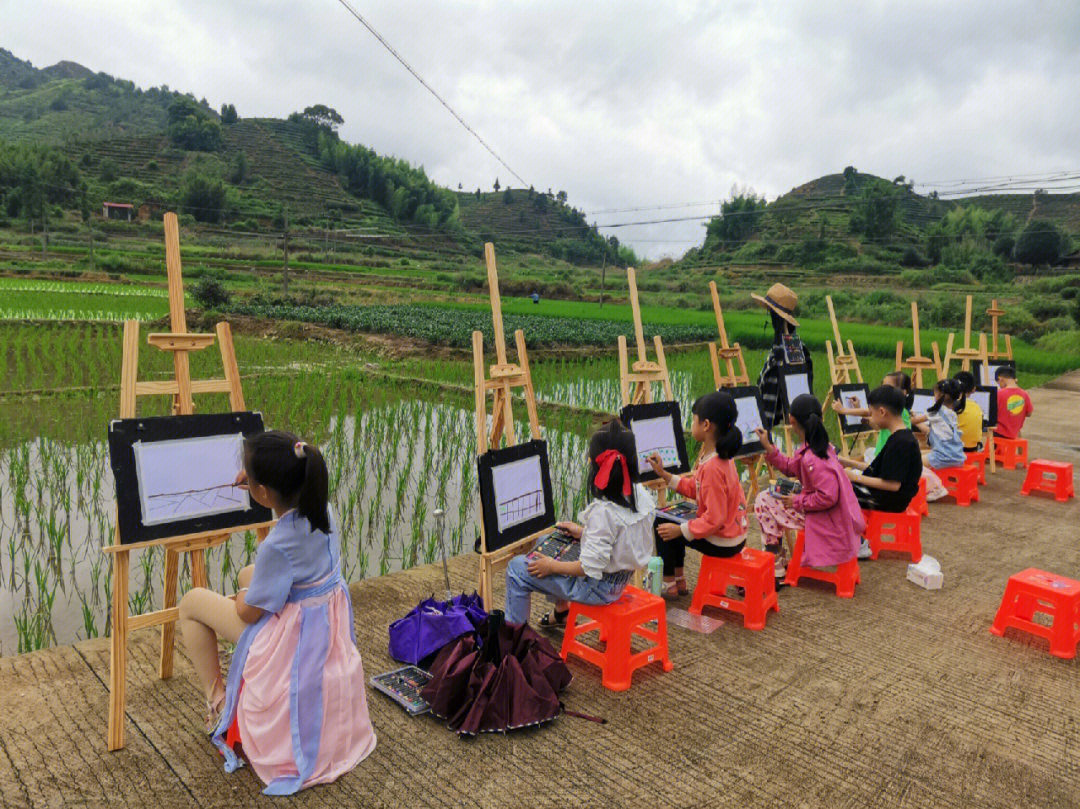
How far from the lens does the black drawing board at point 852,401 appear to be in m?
6.85

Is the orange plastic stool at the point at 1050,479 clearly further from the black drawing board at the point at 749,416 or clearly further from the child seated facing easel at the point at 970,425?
the black drawing board at the point at 749,416

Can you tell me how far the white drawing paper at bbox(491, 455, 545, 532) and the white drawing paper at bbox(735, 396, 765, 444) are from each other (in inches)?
86.6

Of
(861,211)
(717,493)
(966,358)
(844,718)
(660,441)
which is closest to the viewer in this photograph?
(844,718)

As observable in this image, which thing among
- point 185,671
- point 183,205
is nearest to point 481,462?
point 185,671

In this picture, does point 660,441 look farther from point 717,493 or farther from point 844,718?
point 844,718

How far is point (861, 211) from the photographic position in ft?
146

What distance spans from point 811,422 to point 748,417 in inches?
54.8

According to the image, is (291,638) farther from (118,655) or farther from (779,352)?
(779,352)

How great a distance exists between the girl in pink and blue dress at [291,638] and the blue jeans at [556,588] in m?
0.94

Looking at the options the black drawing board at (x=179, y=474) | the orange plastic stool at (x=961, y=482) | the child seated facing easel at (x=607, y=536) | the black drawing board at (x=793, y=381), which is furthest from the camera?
the orange plastic stool at (x=961, y=482)

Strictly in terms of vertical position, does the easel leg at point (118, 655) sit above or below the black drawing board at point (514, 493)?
below

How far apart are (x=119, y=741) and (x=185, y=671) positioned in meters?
0.59

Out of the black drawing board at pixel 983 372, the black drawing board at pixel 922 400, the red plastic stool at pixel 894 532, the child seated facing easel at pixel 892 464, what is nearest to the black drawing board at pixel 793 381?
the child seated facing easel at pixel 892 464

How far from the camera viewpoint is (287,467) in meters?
2.21
